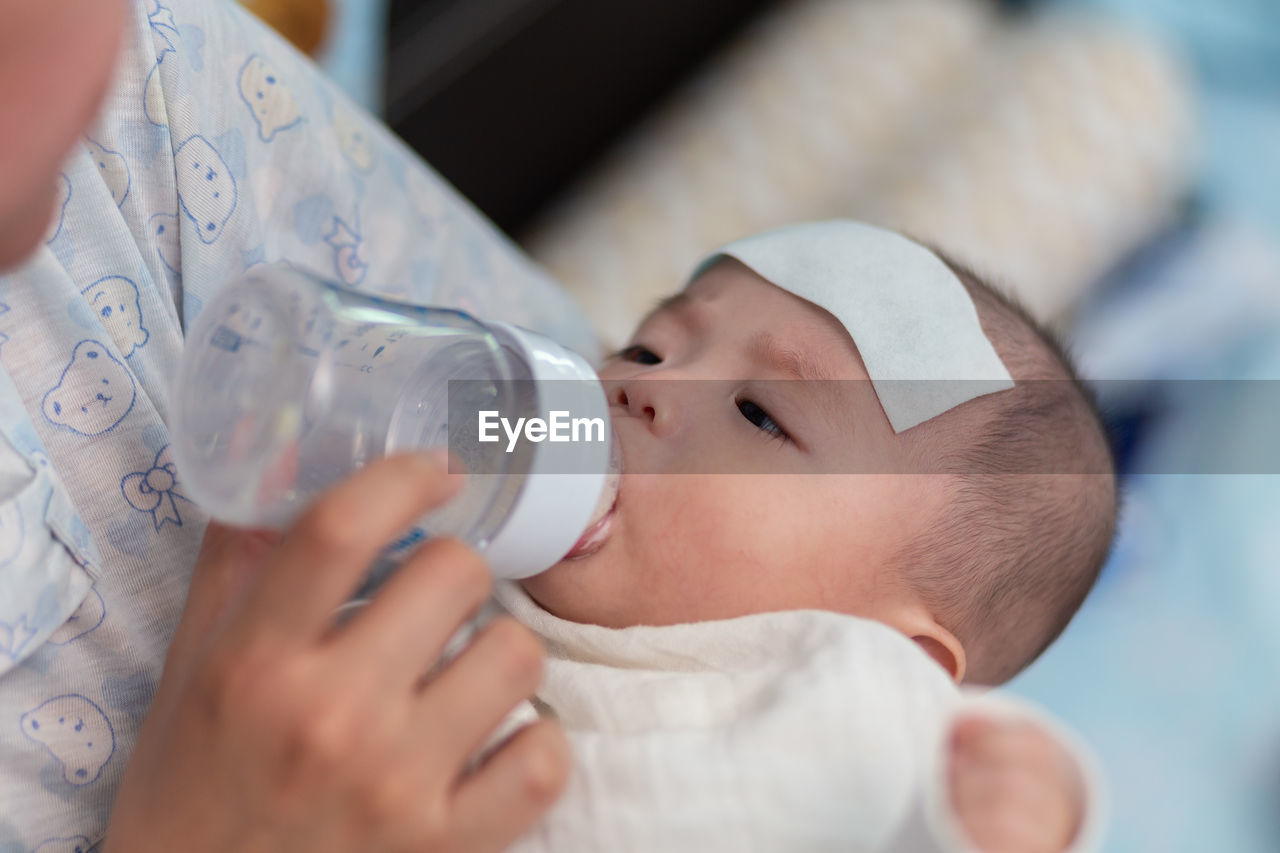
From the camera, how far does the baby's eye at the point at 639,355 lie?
41.7 inches

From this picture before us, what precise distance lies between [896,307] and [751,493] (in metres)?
0.26

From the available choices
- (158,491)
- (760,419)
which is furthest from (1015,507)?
(158,491)

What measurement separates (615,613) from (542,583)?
0.23ft

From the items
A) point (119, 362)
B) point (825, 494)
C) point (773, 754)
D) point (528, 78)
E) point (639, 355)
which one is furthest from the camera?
point (528, 78)

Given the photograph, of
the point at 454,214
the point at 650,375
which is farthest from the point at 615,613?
the point at 454,214

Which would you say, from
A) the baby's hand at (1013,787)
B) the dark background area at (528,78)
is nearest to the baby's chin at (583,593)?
the baby's hand at (1013,787)

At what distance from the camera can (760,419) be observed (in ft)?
3.13

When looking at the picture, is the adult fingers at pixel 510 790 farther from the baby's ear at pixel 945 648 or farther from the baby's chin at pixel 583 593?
the baby's ear at pixel 945 648

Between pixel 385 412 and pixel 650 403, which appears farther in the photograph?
pixel 650 403

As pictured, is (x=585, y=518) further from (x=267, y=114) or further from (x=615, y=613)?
(x=267, y=114)

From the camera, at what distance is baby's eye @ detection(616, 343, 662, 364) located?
106 cm

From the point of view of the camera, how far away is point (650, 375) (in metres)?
0.95

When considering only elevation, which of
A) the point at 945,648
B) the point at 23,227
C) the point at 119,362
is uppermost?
the point at 23,227

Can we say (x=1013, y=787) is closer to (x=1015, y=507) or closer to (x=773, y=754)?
(x=773, y=754)
